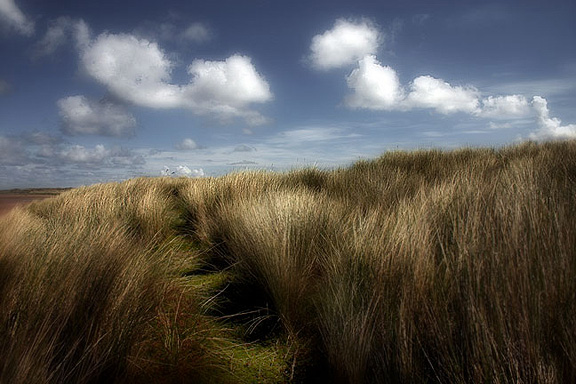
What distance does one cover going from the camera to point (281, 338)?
2039 mm

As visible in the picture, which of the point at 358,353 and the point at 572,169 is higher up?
the point at 572,169

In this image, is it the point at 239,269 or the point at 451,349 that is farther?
the point at 239,269

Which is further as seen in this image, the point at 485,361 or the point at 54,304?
the point at 54,304

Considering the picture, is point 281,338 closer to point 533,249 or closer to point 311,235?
point 311,235

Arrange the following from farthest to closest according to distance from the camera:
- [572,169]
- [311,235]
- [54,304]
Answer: [572,169], [311,235], [54,304]

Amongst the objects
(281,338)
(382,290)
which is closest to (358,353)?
(382,290)

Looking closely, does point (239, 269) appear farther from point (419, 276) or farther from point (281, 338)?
point (419, 276)

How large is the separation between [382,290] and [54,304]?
146cm

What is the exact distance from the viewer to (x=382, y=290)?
1587mm

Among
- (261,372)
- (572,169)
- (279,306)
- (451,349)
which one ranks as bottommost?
(261,372)

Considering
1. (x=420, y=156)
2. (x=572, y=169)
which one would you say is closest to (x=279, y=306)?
(x=572, y=169)

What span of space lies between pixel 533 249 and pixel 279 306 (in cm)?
149

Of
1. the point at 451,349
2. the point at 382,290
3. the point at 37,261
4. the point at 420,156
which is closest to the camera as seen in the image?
the point at 451,349

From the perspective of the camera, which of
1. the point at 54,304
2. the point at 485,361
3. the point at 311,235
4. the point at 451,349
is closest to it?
the point at 485,361
